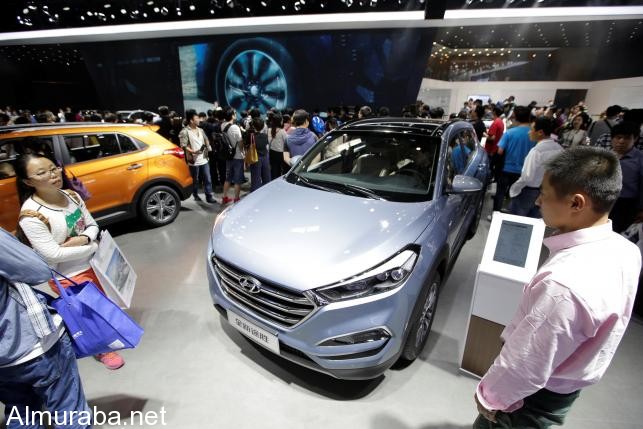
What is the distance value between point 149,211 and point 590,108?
17789 mm

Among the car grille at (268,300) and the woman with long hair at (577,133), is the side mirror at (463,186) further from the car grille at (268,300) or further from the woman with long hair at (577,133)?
the woman with long hair at (577,133)

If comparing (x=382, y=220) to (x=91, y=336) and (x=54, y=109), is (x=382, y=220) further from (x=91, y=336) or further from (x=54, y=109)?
(x=54, y=109)

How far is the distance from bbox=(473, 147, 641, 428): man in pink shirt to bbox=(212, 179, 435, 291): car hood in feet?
2.80

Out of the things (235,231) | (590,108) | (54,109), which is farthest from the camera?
(54,109)

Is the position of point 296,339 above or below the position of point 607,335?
below

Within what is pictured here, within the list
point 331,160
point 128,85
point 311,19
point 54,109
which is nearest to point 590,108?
point 311,19

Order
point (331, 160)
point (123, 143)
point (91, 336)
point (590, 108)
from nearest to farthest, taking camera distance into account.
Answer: point (91, 336) < point (331, 160) < point (123, 143) < point (590, 108)

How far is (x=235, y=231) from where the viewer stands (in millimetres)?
2086

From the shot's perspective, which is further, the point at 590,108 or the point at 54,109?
the point at 54,109

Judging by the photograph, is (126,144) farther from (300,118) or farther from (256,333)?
(256,333)

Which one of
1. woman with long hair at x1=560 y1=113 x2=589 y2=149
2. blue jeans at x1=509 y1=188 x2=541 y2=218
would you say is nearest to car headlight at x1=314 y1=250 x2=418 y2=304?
blue jeans at x1=509 y1=188 x2=541 y2=218

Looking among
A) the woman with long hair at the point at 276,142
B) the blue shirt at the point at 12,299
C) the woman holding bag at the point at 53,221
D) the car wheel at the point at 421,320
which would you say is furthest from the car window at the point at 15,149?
the car wheel at the point at 421,320

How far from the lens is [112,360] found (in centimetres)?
222

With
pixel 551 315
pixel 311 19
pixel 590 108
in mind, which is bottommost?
pixel 551 315
